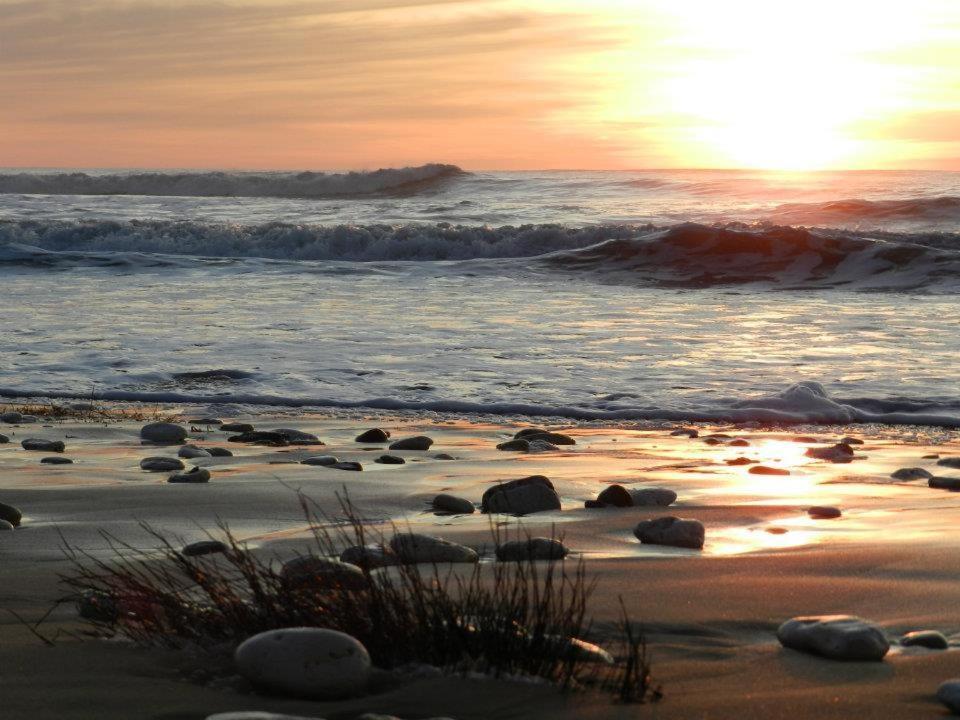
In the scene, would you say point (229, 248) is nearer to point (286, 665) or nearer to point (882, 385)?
point (882, 385)

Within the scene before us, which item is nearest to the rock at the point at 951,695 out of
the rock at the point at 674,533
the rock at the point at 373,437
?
the rock at the point at 674,533

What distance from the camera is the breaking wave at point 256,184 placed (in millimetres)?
45062

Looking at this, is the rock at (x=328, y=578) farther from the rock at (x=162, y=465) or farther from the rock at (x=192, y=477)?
the rock at (x=162, y=465)

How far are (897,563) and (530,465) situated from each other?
288 centimetres

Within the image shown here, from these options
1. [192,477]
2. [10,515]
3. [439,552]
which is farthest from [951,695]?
[192,477]

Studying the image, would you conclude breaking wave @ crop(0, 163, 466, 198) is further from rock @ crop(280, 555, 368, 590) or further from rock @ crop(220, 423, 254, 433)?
rock @ crop(280, 555, 368, 590)

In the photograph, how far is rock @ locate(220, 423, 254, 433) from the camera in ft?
24.8

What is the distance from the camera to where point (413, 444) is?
6.85 metres

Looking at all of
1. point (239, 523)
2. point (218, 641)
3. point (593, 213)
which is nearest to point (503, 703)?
point (218, 641)

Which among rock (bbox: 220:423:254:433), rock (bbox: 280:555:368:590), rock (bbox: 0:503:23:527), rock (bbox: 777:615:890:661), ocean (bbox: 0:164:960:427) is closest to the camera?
rock (bbox: 280:555:368:590)

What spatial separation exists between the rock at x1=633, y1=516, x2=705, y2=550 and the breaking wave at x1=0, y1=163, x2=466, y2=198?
131ft

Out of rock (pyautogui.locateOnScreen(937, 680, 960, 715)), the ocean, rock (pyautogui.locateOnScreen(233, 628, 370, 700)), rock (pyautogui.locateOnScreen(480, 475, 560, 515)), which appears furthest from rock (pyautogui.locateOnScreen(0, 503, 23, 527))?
the ocean

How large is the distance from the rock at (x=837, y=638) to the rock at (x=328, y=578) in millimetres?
944

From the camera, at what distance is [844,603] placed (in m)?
3.10
